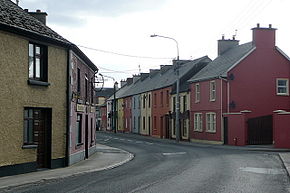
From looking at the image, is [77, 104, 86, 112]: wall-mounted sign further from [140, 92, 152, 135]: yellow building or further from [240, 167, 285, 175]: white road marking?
[140, 92, 152, 135]: yellow building

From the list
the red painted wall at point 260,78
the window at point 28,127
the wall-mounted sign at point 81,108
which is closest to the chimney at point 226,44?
the red painted wall at point 260,78

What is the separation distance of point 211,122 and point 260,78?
547 centimetres

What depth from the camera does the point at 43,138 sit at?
61.7 feet

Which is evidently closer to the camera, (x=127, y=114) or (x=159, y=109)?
(x=159, y=109)

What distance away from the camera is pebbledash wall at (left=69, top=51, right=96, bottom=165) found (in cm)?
2103

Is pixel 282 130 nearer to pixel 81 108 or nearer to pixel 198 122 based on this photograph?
pixel 198 122

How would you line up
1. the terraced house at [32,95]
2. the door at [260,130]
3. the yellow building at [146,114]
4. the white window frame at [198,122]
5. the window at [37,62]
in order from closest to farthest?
the terraced house at [32,95] < the window at [37,62] < the door at [260,130] < the white window frame at [198,122] < the yellow building at [146,114]

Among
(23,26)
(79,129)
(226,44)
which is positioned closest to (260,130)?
(226,44)

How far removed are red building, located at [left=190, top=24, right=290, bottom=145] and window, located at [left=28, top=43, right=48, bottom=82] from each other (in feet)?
63.0

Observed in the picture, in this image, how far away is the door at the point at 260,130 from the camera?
3366cm

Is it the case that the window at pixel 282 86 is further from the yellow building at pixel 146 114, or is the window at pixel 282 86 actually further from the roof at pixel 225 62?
the yellow building at pixel 146 114

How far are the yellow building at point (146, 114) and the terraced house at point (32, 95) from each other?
122 feet

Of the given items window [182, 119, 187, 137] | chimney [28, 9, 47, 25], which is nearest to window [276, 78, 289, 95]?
window [182, 119, 187, 137]

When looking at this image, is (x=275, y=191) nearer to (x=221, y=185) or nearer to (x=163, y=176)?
(x=221, y=185)
